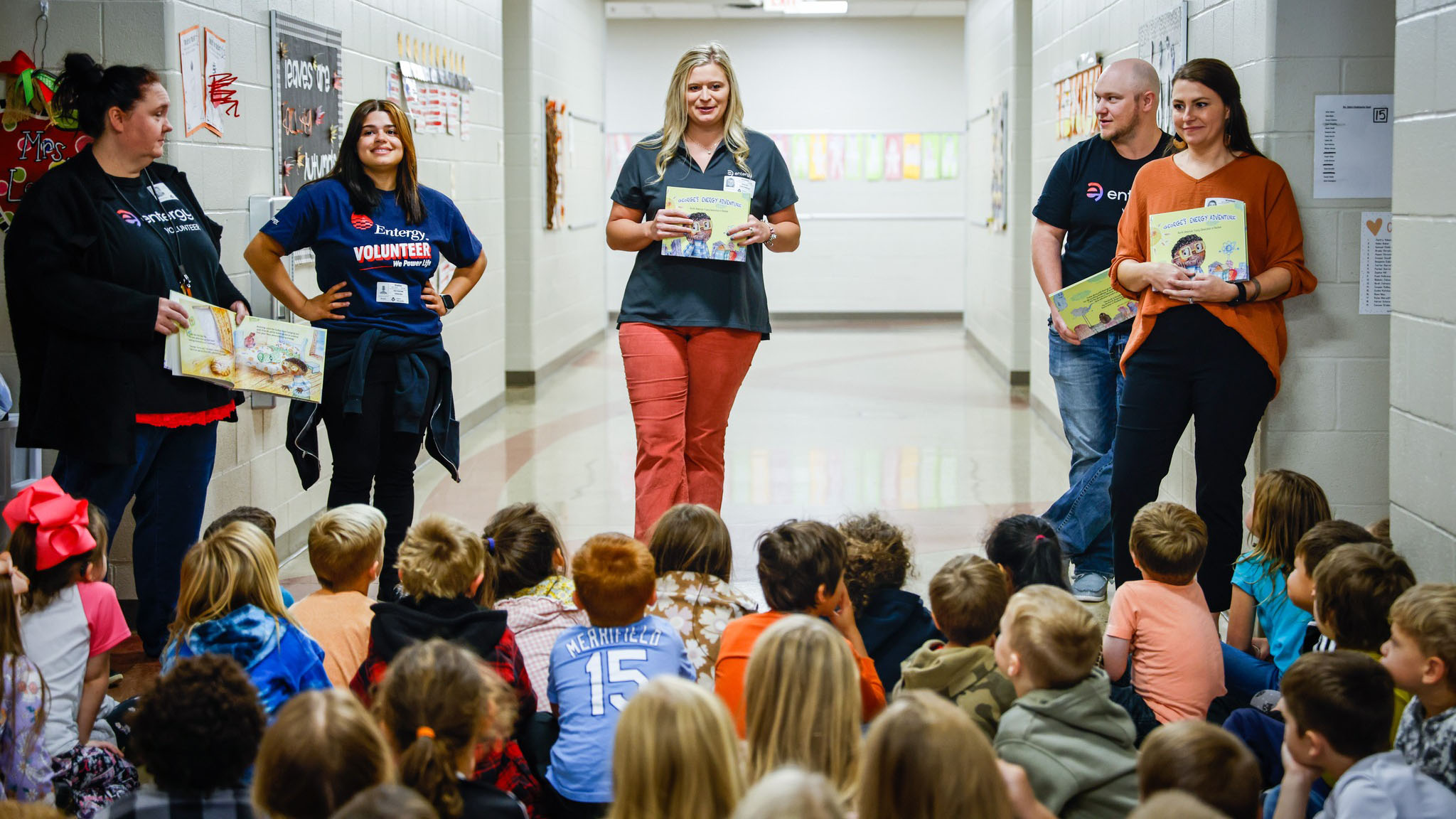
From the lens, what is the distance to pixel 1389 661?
7.35ft

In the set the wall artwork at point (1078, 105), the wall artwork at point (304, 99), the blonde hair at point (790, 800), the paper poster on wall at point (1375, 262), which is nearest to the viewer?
the blonde hair at point (790, 800)

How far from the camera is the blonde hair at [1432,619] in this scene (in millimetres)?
2178

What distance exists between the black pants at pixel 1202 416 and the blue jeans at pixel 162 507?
8.10 feet

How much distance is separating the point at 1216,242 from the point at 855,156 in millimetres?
11532

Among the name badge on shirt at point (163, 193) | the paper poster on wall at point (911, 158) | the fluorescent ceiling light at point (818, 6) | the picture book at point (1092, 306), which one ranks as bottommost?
the picture book at point (1092, 306)

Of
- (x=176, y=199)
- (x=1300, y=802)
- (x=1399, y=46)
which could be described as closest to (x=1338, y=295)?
(x=1399, y=46)

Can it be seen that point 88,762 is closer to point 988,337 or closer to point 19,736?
point 19,736

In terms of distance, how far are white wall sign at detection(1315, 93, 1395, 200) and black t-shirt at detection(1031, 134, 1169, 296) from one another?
0.48 m

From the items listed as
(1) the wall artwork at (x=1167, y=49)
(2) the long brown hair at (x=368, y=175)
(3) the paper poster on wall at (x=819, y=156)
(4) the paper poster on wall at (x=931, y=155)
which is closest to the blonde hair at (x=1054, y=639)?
(2) the long brown hair at (x=368, y=175)

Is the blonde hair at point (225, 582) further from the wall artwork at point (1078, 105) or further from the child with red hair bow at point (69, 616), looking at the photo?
the wall artwork at point (1078, 105)

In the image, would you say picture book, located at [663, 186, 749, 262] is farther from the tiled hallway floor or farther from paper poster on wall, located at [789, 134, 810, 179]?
paper poster on wall, located at [789, 134, 810, 179]

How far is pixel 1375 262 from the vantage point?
377 cm

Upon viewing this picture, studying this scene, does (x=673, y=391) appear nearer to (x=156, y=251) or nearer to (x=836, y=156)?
(x=156, y=251)

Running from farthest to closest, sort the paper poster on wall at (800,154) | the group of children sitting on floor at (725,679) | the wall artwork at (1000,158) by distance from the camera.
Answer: the paper poster on wall at (800,154)
the wall artwork at (1000,158)
the group of children sitting on floor at (725,679)
